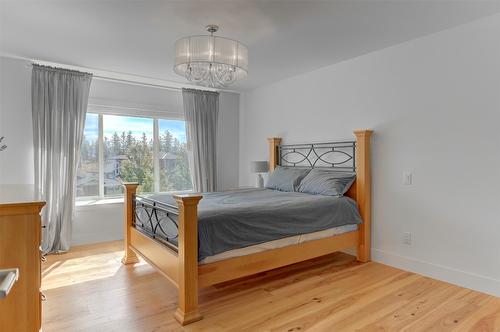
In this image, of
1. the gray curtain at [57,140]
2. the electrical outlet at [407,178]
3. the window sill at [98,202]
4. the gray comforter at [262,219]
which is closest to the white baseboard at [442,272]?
the gray comforter at [262,219]

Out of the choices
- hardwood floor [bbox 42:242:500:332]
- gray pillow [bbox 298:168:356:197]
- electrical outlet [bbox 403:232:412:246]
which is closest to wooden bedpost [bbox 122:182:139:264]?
hardwood floor [bbox 42:242:500:332]

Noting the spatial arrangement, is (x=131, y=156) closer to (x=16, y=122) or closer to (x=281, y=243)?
(x=16, y=122)

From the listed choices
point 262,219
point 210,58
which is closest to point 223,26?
point 210,58

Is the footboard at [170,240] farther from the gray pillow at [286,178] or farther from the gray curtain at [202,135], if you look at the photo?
the gray pillow at [286,178]

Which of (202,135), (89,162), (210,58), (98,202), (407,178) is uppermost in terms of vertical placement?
(210,58)

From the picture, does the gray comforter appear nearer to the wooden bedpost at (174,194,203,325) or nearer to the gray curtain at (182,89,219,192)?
the wooden bedpost at (174,194,203,325)

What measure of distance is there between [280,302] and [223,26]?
2400 mm

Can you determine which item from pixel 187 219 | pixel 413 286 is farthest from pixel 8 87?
pixel 413 286

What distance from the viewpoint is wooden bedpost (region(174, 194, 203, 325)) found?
2.19 metres

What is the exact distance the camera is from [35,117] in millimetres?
3641

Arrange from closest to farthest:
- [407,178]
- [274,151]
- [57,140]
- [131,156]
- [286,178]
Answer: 1. [407,178]
2. [57,140]
3. [286,178]
4. [131,156]
5. [274,151]

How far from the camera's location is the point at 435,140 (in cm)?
295

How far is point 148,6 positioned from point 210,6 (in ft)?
1.59

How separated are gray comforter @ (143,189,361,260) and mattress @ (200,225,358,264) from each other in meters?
0.05
